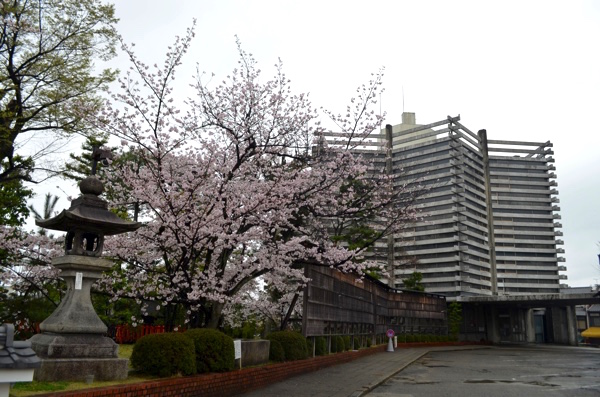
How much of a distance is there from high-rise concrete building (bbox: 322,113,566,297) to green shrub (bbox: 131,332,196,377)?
3708 centimetres

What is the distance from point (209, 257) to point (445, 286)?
42.8m

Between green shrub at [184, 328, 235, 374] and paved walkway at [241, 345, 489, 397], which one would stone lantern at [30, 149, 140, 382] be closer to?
green shrub at [184, 328, 235, 374]

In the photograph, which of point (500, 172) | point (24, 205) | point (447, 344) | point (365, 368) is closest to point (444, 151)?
point (500, 172)

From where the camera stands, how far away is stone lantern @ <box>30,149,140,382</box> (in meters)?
7.89

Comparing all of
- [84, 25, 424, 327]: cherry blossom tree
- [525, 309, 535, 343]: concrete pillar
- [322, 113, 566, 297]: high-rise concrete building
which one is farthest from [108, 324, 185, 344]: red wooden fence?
[525, 309, 535, 343]: concrete pillar

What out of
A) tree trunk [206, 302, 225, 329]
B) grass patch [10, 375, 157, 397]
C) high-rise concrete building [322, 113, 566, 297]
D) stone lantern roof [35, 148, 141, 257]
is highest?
high-rise concrete building [322, 113, 566, 297]

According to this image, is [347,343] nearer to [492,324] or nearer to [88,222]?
[88,222]

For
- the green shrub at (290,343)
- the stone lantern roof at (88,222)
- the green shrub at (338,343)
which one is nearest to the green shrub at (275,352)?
the green shrub at (290,343)

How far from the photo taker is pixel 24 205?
19672 millimetres

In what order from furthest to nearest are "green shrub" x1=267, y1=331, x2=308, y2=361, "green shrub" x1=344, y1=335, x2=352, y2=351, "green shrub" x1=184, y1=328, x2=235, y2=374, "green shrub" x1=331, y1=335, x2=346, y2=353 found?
1. "green shrub" x1=344, y1=335, x2=352, y2=351
2. "green shrub" x1=331, y1=335, x2=346, y2=353
3. "green shrub" x1=267, y1=331, x2=308, y2=361
4. "green shrub" x1=184, y1=328, x2=235, y2=374

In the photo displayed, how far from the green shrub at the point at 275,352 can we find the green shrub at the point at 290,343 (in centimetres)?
18

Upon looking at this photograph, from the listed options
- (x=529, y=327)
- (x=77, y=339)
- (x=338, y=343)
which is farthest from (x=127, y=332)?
(x=529, y=327)

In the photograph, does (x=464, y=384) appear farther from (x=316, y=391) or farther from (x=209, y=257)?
(x=209, y=257)

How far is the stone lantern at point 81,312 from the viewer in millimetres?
7891
